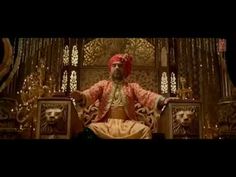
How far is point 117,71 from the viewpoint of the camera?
5137 mm

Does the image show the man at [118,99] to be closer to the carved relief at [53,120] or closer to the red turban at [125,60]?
the red turban at [125,60]

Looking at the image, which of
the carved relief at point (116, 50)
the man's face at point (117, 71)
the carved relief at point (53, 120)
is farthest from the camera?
the carved relief at point (116, 50)

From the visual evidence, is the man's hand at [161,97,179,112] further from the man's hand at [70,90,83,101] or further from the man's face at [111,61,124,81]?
the man's hand at [70,90,83,101]

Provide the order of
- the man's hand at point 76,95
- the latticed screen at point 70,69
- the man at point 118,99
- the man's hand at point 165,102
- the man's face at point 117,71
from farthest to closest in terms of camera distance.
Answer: the latticed screen at point 70,69 → the man's face at point 117,71 → the man's hand at point 76,95 → the man at point 118,99 → the man's hand at point 165,102

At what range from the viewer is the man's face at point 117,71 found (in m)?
5.12

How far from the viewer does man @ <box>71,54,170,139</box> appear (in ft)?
15.7

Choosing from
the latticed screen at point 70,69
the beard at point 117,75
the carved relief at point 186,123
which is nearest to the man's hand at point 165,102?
the carved relief at point 186,123

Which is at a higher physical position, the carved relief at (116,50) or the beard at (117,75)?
the carved relief at (116,50)

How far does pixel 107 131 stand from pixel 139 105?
2.29ft

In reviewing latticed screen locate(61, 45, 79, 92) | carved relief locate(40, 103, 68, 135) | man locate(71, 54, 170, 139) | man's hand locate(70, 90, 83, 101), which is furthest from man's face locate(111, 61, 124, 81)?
carved relief locate(40, 103, 68, 135)

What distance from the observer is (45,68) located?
5.67m

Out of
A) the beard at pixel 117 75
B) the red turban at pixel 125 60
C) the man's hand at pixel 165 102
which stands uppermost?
the red turban at pixel 125 60

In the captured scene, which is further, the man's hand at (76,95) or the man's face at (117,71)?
the man's face at (117,71)
